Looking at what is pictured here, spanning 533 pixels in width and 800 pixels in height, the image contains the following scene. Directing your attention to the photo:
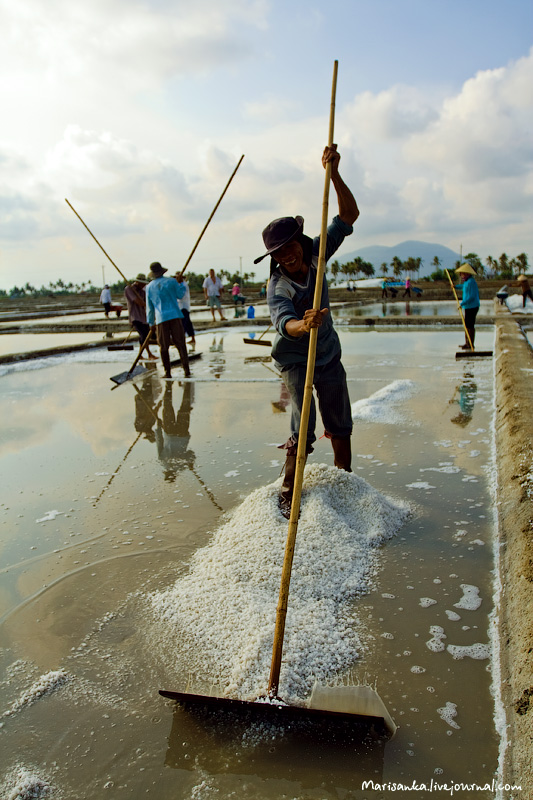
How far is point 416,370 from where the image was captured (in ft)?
25.0

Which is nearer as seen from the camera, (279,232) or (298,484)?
(298,484)

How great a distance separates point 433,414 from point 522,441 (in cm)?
172

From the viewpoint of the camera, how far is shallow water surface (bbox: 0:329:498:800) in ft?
4.99

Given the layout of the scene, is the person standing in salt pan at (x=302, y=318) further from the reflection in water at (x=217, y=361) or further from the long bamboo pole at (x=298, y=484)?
the reflection in water at (x=217, y=361)

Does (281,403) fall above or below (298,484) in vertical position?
below

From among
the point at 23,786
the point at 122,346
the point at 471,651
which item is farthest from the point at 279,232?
the point at 122,346

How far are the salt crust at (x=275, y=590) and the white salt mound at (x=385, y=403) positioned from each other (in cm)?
197

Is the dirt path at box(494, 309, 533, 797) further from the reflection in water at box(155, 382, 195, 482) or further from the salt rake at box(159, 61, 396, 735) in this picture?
the reflection in water at box(155, 382, 195, 482)

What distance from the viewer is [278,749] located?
1.55 metres

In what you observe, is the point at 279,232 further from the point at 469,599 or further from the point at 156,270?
the point at 156,270

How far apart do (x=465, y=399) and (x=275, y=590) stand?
400cm

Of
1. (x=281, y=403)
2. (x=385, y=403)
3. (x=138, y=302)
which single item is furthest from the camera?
(x=138, y=302)

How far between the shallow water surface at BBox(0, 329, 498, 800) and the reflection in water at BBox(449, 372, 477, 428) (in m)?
0.05

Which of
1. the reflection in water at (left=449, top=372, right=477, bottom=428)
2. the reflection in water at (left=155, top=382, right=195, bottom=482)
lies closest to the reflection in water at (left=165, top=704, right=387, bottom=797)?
the reflection in water at (left=155, top=382, right=195, bottom=482)
